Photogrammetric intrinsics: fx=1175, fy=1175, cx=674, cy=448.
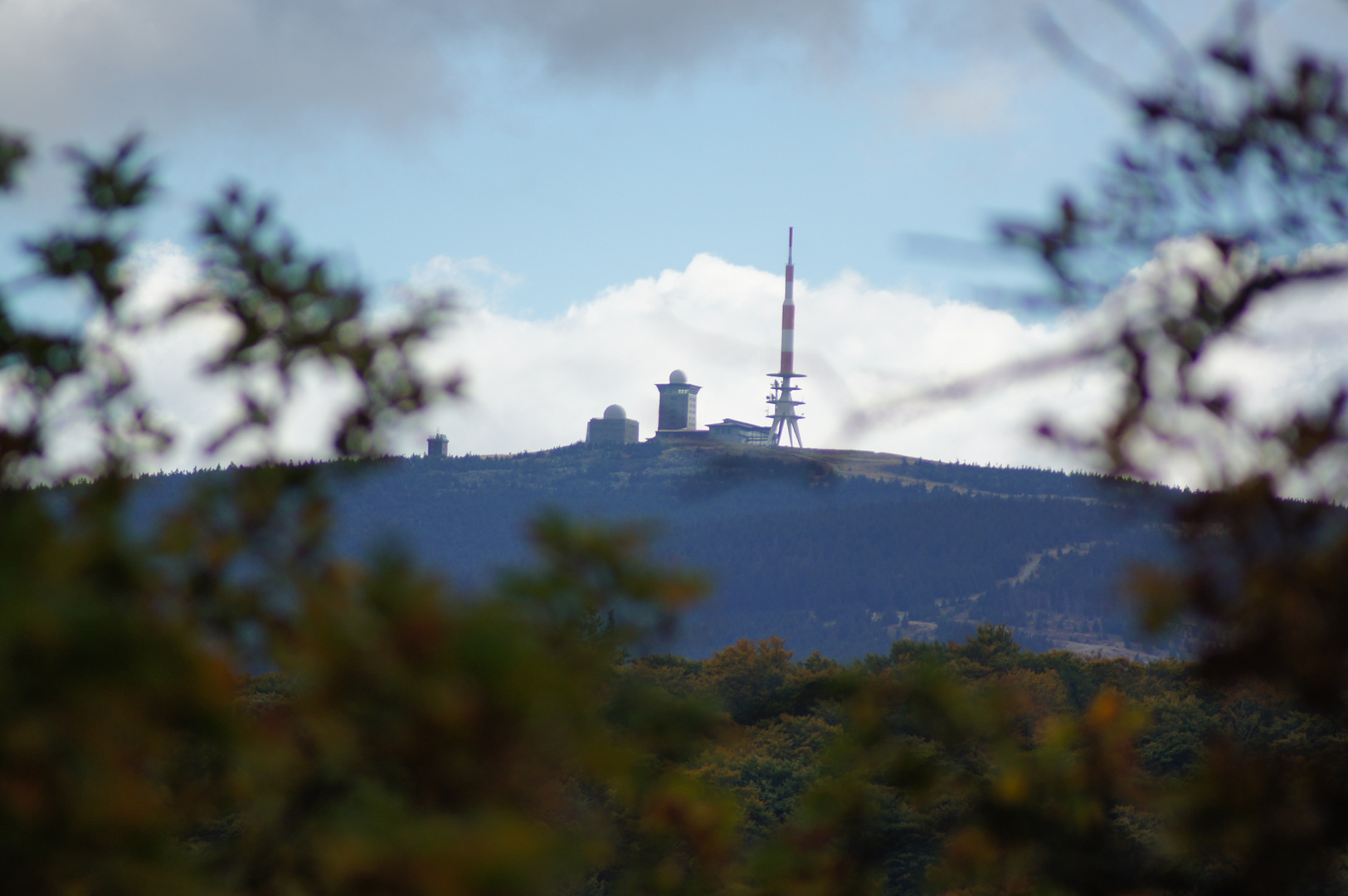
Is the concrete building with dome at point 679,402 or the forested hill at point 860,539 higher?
the concrete building with dome at point 679,402

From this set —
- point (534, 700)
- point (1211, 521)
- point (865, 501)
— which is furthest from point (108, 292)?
point (865, 501)

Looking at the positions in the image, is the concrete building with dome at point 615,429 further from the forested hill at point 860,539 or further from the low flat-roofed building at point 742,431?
the low flat-roofed building at point 742,431

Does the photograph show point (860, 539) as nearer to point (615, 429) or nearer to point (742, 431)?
point (742, 431)

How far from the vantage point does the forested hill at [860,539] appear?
330ft

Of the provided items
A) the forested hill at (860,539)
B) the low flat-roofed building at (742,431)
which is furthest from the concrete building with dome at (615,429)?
the low flat-roofed building at (742,431)

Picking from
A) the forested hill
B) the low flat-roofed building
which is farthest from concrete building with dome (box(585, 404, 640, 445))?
the low flat-roofed building

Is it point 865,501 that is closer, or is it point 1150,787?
point 1150,787

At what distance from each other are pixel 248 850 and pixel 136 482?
602 mm

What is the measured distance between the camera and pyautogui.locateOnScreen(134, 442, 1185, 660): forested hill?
100 metres

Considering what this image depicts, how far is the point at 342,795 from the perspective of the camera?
4.39 feet

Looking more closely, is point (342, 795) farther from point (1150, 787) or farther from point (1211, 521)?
point (1211, 521)

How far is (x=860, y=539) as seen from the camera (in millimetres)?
117938

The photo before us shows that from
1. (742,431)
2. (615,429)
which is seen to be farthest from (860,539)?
(615,429)

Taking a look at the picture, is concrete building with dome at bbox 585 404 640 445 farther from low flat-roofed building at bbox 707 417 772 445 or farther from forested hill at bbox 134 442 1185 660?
low flat-roofed building at bbox 707 417 772 445
